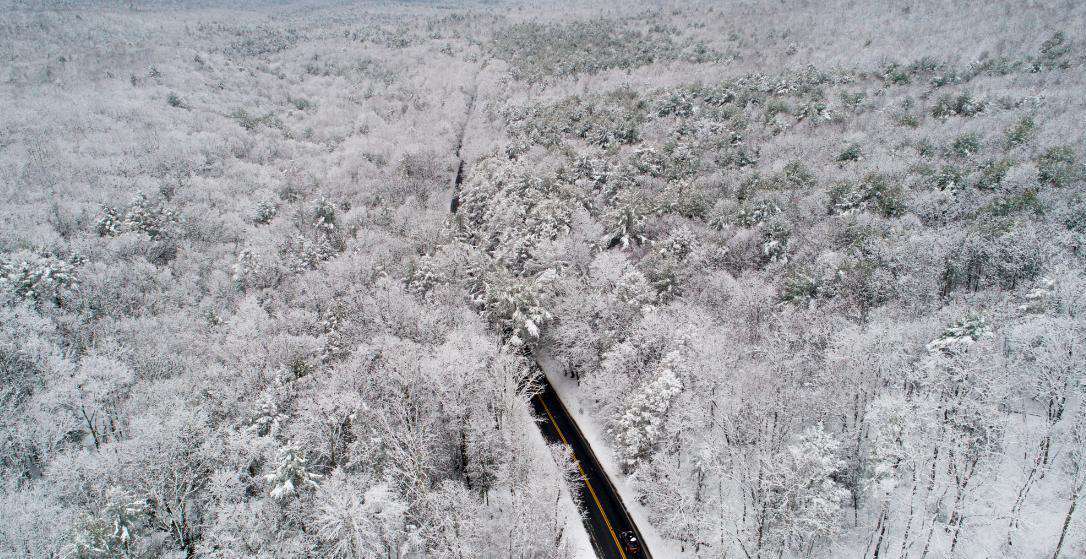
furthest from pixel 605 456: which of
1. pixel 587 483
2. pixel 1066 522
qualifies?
pixel 1066 522

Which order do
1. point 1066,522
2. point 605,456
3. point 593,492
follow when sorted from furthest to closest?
point 605,456 < point 593,492 < point 1066,522

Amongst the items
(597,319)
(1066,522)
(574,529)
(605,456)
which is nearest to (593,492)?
(574,529)

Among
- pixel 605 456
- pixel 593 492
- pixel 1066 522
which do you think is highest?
pixel 1066 522

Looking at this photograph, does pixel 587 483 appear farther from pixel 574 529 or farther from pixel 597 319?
pixel 597 319

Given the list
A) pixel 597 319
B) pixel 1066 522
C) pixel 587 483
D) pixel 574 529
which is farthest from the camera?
pixel 597 319

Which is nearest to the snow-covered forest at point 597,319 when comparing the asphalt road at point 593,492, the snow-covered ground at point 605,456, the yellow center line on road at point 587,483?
the snow-covered ground at point 605,456

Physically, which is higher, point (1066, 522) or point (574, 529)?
point (1066, 522)

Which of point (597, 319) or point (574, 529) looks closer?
point (574, 529)
